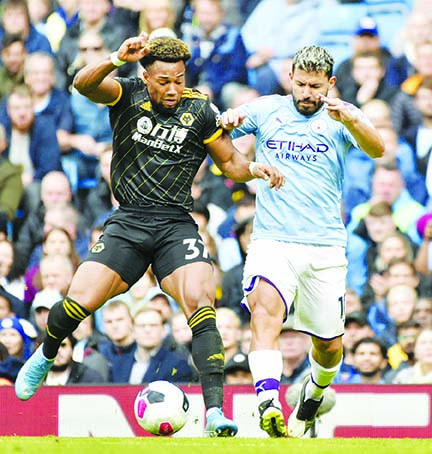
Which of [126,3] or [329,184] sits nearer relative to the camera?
[329,184]

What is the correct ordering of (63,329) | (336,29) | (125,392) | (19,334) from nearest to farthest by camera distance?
(63,329), (125,392), (19,334), (336,29)

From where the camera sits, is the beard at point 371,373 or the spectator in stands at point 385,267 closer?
the beard at point 371,373

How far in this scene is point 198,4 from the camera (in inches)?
481

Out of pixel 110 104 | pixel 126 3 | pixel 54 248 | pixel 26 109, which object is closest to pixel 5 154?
pixel 26 109

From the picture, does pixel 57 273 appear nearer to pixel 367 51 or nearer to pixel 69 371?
pixel 69 371

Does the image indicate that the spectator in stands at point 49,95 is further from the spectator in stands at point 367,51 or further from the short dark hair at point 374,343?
the short dark hair at point 374,343

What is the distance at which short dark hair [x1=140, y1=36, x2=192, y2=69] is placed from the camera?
7.55 metres

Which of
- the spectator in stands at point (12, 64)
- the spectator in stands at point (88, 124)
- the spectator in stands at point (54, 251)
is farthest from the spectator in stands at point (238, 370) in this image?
the spectator in stands at point (12, 64)

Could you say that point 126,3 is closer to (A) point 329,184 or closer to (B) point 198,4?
(B) point 198,4

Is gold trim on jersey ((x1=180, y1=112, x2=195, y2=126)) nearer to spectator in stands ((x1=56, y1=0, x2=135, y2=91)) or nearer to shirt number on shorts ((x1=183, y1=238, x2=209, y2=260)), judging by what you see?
shirt number on shorts ((x1=183, y1=238, x2=209, y2=260))

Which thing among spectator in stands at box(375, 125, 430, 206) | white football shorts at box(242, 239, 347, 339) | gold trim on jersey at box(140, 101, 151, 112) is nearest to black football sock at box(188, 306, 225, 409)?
white football shorts at box(242, 239, 347, 339)

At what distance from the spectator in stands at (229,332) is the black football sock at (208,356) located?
3.60 meters

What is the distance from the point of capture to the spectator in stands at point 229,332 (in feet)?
35.6

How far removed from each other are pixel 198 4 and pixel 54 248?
3.09 meters
